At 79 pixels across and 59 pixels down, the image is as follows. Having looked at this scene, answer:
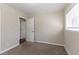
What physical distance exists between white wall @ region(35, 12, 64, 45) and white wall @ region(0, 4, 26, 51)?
183cm

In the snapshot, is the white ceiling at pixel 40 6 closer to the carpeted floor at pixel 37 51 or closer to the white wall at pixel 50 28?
the white wall at pixel 50 28

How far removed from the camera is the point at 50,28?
6.46 meters

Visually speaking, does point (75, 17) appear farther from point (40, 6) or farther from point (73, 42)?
point (40, 6)

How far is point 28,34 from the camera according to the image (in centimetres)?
749

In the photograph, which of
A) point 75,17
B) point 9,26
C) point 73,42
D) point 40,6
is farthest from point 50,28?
point 73,42

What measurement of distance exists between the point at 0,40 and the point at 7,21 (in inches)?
39.1

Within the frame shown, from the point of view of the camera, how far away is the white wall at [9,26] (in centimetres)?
430

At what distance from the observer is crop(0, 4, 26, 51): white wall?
4297mm

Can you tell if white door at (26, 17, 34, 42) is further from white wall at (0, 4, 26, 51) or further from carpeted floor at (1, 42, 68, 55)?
carpeted floor at (1, 42, 68, 55)

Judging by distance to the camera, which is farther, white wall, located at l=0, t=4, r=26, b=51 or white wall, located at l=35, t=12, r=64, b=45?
white wall, located at l=35, t=12, r=64, b=45

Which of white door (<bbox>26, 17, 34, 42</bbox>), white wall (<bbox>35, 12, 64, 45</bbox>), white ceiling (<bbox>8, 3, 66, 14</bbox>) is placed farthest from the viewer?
white door (<bbox>26, 17, 34, 42</bbox>)

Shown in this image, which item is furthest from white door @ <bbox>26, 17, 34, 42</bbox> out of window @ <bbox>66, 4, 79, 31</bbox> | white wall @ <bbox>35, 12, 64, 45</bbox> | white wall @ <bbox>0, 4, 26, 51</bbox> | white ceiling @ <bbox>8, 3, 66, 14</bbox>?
window @ <bbox>66, 4, 79, 31</bbox>
